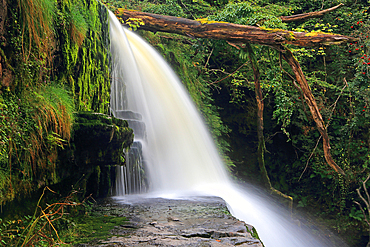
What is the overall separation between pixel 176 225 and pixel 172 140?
3739 millimetres

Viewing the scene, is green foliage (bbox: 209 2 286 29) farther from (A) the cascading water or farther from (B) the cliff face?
(B) the cliff face

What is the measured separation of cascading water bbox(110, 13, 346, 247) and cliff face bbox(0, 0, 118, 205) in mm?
2070

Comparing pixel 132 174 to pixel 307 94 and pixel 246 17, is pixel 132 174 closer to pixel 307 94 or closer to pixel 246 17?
pixel 307 94

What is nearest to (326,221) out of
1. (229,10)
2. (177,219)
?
(229,10)

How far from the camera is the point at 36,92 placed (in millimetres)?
2961

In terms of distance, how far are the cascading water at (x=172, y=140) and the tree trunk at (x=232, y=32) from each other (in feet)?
2.05

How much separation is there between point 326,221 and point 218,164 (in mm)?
4433

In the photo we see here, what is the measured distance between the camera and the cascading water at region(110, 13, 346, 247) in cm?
569

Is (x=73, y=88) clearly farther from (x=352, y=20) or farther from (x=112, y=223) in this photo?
(x=352, y=20)

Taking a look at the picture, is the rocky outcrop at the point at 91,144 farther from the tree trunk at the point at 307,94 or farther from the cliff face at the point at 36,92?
the tree trunk at the point at 307,94

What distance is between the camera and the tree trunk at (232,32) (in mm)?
6605

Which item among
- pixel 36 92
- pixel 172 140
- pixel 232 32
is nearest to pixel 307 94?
pixel 232 32

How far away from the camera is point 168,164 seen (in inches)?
246

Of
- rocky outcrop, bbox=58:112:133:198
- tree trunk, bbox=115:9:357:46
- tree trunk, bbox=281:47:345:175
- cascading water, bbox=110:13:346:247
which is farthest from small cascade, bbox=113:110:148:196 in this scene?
tree trunk, bbox=281:47:345:175
